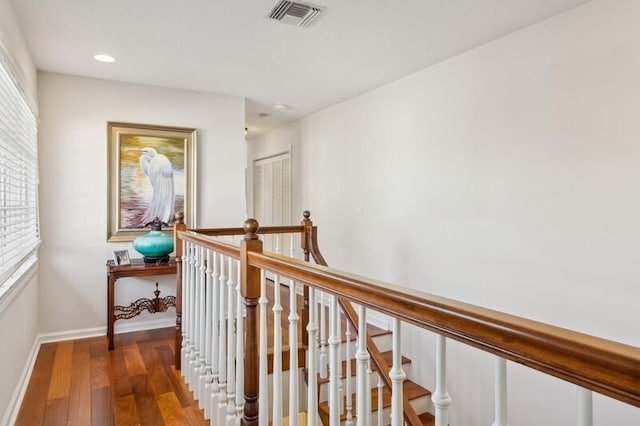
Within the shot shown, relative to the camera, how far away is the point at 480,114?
2.94m

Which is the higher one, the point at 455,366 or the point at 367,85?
the point at 367,85

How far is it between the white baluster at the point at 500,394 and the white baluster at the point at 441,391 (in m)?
0.11

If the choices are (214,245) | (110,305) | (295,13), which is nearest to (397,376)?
(214,245)

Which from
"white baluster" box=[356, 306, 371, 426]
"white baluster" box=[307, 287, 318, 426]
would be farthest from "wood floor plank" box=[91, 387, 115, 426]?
"white baluster" box=[356, 306, 371, 426]

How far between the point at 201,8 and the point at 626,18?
93.2 inches

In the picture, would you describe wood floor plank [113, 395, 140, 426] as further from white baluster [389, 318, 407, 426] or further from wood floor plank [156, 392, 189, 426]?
white baluster [389, 318, 407, 426]

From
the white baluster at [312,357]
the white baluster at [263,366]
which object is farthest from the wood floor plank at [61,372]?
the white baluster at [312,357]

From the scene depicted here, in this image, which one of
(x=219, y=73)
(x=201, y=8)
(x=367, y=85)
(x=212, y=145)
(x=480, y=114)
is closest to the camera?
(x=201, y=8)

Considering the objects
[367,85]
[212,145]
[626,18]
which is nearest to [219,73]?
[212,145]

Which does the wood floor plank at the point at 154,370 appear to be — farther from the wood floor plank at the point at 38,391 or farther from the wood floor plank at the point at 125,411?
the wood floor plank at the point at 38,391

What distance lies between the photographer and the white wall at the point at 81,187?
137 inches

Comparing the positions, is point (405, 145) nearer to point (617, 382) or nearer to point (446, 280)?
point (446, 280)

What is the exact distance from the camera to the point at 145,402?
95.6 inches

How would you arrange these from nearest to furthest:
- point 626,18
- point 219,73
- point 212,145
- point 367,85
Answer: point 626,18, point 219,73, point 367,85, point 212,145
